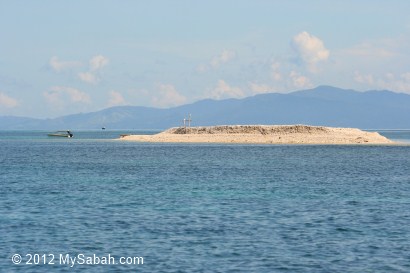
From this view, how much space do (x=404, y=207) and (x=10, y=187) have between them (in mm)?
35552

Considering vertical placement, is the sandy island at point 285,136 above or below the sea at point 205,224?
above

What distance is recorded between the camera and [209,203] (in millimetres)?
49625

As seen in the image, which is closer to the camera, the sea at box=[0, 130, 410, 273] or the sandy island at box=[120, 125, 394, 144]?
the sea at box=[0, 130, 410, 273]

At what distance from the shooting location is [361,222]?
4094 centimetres

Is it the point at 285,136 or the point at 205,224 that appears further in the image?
the point at 285,136

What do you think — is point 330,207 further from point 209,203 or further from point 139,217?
point 139,217

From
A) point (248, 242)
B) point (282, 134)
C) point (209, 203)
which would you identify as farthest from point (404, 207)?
point (282, 134)

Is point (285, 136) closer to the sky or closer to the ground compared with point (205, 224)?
closer to the sky

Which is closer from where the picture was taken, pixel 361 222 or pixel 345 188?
pixel 361 222

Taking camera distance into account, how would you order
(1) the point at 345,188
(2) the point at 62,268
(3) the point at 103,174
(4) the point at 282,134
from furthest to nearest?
(4) the point at 282,134
(3) the point at 103,174
(1) the point at 345,188
(2) the point at 62,268

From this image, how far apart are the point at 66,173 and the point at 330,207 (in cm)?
4320

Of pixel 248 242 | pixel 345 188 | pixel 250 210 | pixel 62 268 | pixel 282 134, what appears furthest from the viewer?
pixel 282 134

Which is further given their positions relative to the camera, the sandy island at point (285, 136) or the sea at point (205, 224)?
the sandy island at point (285, 136)

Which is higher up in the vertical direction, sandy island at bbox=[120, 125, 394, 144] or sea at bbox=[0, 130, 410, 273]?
sandy island at bbox=[120, 125, 394, 144]
